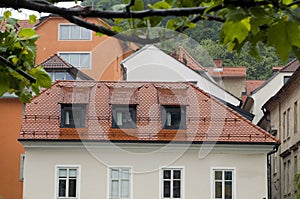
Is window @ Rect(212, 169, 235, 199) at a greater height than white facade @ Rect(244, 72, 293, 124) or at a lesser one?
lesser

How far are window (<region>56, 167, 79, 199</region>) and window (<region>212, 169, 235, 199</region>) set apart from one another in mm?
5750

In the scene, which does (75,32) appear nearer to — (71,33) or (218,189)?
(71,33)

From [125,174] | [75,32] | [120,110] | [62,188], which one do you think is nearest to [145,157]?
[125,174]

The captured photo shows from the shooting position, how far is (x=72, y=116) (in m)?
35.4

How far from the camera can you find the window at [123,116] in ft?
114

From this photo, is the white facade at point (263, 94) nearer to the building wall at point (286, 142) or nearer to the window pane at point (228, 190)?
the building wall at point (286, 142)

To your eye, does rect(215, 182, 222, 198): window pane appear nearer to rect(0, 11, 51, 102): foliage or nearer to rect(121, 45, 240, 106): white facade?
rect(121, 45, 240, 106): white facade

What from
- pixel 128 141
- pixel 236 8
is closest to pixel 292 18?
pixel 236 8

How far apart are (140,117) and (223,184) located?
4551 millimetres

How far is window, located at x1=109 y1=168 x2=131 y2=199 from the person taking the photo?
33812 mm

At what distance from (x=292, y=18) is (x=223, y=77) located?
5835 centimetres

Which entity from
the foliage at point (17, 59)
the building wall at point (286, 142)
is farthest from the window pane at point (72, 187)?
the foliage at point (17, 59)

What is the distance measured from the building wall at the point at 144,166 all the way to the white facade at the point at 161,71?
7273mm

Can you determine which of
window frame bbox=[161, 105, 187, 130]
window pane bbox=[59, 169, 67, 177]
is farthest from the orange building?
window pane bbox=[59, 169, 67, 177]
